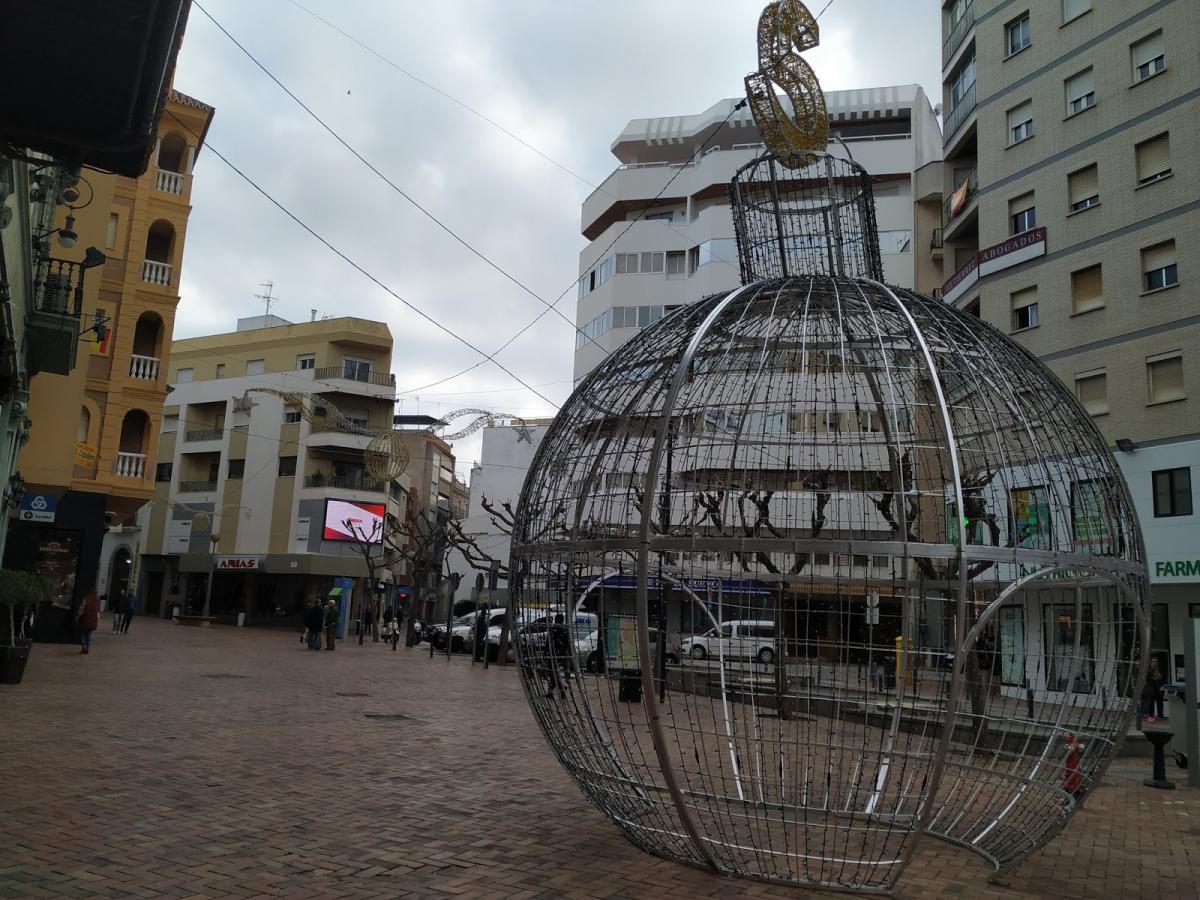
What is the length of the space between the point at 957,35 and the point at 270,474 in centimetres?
3812

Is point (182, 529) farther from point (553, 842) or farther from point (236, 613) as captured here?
point (553, 842)

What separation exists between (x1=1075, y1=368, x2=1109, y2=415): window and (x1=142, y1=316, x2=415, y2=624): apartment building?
108 ft

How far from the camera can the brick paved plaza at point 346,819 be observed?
5312mm

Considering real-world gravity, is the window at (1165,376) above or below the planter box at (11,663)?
above

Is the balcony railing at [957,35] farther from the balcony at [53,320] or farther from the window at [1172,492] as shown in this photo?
the balcony at [53,320]

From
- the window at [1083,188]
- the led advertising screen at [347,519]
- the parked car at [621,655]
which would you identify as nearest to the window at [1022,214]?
the window at [1083,188]

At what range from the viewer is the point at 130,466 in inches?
1005

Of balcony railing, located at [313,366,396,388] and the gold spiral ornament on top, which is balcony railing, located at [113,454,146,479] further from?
balcony railing, located at [313,366,396,388]

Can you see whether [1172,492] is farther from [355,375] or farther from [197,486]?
[197,486]

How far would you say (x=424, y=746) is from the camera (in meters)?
10.4

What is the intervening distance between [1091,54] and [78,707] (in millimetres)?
24961

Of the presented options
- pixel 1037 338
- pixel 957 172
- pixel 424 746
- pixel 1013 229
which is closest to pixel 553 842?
pixel 424 746

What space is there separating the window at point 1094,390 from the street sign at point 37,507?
23202 millimetres

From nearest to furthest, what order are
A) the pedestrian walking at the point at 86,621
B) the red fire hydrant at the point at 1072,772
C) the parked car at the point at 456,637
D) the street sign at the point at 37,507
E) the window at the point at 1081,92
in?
1. the red fire hydrant at the point at 1072,772
2. the pedestrian walking at the point at 86,621
3. the street sign at the point at 37,507
4. the window at the point at 1081,92
5. the parked car at the point at 456,637
